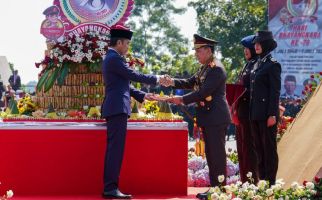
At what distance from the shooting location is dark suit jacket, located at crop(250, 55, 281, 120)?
8.59 metres

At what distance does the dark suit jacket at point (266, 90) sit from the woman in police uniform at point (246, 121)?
0.42 metres

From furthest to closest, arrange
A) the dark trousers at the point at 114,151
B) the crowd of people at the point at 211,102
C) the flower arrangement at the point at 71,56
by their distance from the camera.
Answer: the flower arrangement at the point at 71,56
the dark trousers at the point at 114,151
the crowd of people at the point at 211,102

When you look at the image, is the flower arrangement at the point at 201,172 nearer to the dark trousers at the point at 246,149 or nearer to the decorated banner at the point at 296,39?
the dark trousers at the point at 246,149

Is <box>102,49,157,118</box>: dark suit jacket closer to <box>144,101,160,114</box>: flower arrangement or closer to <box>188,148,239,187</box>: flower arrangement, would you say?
<box>144,101,160,114</box>: flower arrangement

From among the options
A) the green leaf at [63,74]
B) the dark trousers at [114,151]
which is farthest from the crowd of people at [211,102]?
the green leaf at [63,74]

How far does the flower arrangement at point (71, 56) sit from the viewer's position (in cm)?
962

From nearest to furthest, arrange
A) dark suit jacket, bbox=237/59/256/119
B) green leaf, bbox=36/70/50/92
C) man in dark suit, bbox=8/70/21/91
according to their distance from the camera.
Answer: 1. dark suit jacket, bbox=237/59/256/119
2. green leaf, bbox=36/70/50/92
3. man in dark suit, bbox=8/70/21/91

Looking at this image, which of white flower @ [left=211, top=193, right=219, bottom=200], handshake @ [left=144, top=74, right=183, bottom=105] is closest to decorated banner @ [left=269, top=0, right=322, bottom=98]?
handshake @ [left=144, top=74, right=183, bottom=105]

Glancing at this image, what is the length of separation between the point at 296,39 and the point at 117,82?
73.0 ft

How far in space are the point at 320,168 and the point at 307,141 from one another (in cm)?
89

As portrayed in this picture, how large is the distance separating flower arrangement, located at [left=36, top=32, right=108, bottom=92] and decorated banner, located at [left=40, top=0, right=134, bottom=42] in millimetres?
504

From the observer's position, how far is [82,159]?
9.16m

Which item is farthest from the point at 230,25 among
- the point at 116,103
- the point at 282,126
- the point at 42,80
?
the point at 116,103

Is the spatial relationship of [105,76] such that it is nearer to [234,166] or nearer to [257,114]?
[257,114]
